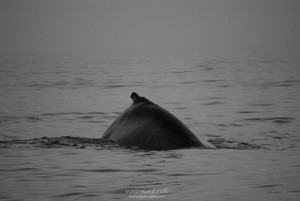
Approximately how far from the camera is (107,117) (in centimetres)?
1834

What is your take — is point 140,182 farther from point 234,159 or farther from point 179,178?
point 234,159

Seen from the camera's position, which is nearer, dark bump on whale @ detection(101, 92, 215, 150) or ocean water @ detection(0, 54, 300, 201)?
ocean water @ detection(0, 54, 300, 201)

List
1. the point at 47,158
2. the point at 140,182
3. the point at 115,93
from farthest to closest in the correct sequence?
the point at 115,93
the point at 47,158
the point at 140,182

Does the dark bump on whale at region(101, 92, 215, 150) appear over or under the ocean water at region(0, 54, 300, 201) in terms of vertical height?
over

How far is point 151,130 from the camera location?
9781mm

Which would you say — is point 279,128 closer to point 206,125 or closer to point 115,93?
point 206,125

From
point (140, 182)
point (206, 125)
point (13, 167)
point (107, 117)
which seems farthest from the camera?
point (107, 117)

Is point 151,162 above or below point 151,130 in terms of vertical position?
below

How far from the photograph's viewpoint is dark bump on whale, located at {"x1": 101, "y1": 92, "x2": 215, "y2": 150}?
9.74 meters

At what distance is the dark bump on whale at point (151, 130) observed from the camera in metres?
9.74

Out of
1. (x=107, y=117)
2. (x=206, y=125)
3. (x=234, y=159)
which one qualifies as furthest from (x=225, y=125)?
(x=234, y=159)

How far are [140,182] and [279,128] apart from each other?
728cm

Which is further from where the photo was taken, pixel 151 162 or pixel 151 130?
pixel 151 130

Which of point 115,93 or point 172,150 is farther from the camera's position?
point 115,93
